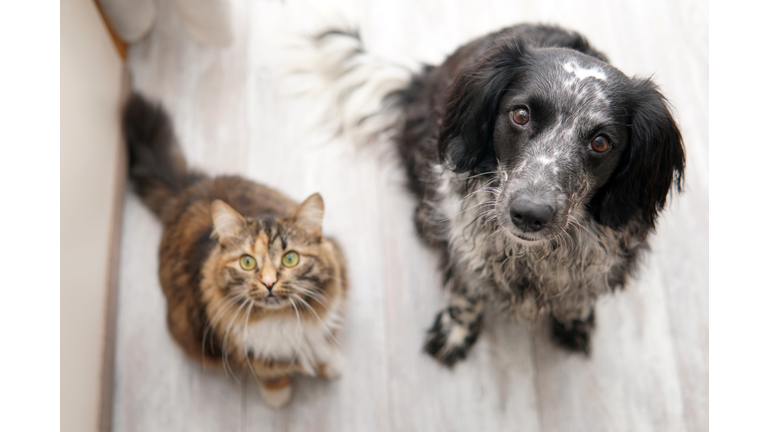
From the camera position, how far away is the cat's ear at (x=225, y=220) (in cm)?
128

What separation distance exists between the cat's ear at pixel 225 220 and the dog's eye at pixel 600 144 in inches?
34.7

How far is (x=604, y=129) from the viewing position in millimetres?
1149

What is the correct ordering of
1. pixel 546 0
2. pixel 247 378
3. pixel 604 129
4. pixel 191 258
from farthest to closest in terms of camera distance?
pixel 546 0 < pixel 247 378 < pixel 191 258 < pixel 604 129

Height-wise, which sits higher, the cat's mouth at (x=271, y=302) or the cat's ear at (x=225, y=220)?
the cat's ear at (x=225, y=220)

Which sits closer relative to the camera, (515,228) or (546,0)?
(515,228)

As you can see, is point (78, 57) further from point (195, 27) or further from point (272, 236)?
point (272, 236)

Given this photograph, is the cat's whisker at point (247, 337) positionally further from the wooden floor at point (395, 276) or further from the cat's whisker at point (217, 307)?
the wooden floor at point (395, 276)

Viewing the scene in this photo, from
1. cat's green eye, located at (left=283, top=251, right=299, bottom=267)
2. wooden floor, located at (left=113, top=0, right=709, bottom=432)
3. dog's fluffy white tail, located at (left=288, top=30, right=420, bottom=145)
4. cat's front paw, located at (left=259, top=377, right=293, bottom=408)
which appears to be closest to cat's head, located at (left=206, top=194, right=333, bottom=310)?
cat's green eye, located at (left=283, top=251, right=299, bottom=267)

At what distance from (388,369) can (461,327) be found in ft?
0.95

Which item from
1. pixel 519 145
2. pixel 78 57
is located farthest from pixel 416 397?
pixel 78 57

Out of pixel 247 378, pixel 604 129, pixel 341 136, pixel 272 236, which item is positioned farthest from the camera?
pixel 341 136

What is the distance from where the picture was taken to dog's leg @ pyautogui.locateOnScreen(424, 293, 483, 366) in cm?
172

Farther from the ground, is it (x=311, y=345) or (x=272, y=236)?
(x=272, y=236)

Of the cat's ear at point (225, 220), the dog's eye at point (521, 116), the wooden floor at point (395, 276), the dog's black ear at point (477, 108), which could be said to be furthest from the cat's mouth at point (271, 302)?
the dog's eye at point (521, 116)
